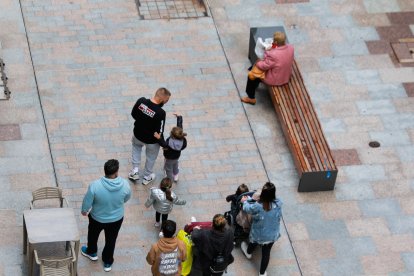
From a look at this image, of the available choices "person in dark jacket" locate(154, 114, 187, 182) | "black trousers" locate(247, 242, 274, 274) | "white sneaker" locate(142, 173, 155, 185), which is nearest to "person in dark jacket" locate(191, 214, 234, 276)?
"black trousers" locate(247, 242, 274, 274)

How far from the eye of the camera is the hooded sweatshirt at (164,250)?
43.2 ft

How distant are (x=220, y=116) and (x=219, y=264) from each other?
3.99 m

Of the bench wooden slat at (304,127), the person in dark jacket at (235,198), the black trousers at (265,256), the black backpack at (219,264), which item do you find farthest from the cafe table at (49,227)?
the bench wooden slat at (304,127)

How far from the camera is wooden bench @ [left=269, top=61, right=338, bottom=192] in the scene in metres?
15.9

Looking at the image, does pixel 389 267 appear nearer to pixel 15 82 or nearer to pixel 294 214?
pixel 294 214

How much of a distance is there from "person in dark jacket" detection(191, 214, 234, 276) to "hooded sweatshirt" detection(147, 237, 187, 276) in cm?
23

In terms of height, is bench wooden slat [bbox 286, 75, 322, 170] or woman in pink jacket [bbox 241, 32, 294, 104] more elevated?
woman in pink jacket [bbox 241, 32, 294, 104]

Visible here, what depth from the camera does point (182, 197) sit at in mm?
15719

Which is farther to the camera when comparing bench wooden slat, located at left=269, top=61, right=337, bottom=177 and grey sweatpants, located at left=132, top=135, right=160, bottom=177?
bench wooden slat, located at left=269, top=61, right=337, bottom=177

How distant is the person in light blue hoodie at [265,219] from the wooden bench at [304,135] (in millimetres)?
1647

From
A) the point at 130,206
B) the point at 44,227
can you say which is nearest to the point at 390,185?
the point at 130,206

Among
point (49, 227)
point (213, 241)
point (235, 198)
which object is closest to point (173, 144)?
point (235, 198)

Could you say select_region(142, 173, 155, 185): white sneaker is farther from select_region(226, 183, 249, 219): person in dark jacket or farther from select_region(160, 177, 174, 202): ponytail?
select_region(226, 183, 249, 219): person in dark jacket

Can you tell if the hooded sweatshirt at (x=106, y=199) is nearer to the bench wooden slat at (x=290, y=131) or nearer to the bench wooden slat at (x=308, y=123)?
the bench wooden slat at (x=290, y=131)
